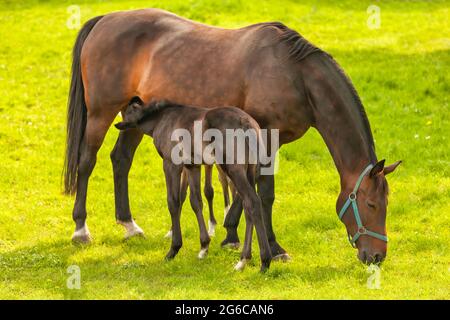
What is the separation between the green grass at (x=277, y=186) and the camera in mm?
9570

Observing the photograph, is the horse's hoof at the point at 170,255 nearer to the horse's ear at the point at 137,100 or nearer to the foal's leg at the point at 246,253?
the foal's leg at the point at 246,253

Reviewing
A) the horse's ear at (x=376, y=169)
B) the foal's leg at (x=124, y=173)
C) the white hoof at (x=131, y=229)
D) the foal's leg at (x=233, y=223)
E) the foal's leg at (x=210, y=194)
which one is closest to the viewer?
the horse's ear at (x=376, y=169)

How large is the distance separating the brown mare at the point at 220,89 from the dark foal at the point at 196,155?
1.72 feet

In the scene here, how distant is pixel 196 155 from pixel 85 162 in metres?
2.56

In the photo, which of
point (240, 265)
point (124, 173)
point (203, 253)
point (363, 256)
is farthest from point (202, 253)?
point (124, 173)

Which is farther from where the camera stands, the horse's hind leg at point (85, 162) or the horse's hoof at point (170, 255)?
the horse's hind leg at point (85, 162)

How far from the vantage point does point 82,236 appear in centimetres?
1163

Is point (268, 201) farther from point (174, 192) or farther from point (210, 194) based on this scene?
point (210, 194)

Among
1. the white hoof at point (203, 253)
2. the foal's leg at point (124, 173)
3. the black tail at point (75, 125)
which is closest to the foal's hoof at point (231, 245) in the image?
the white hoof at point (203, 253)

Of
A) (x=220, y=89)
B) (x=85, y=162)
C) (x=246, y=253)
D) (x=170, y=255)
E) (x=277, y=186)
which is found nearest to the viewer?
(x=246, y=253)

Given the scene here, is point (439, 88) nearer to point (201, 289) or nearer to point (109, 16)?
point (109, 16)

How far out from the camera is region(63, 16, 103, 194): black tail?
11.9 m

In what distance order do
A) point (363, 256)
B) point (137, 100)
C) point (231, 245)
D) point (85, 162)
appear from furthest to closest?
point (85, 162) < point (231, 245) < point (137, 100) < point (363, 256)
